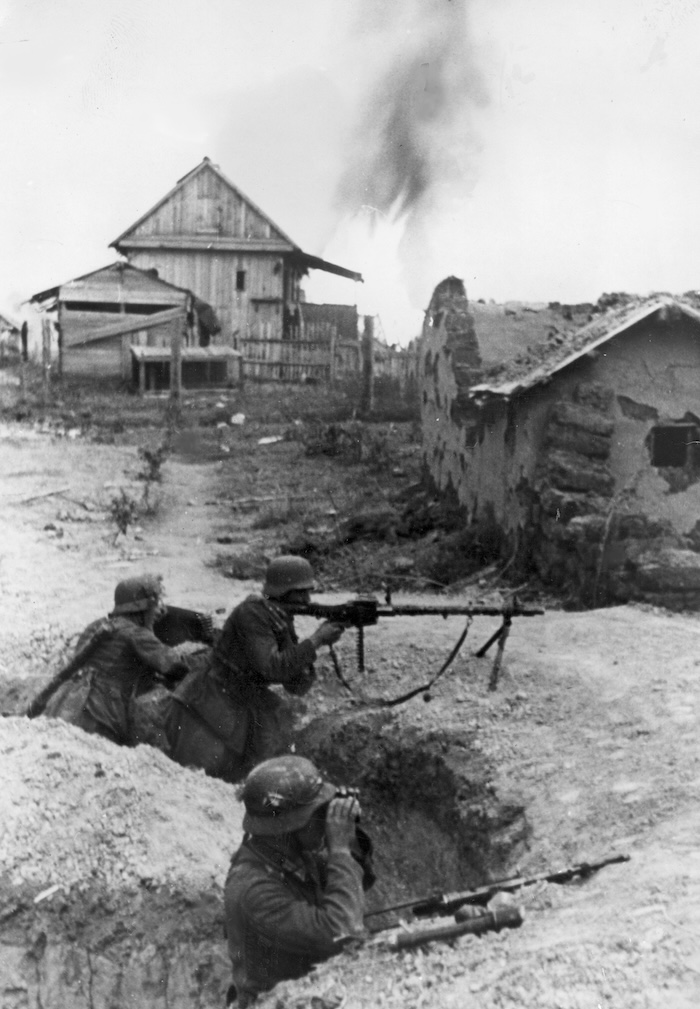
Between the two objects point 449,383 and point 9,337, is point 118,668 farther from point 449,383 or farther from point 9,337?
point 9,337

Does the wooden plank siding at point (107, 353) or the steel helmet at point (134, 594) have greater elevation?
the wooden plank siding at point (107, 353)

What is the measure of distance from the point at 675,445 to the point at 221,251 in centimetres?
1840

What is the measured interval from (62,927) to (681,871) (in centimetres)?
254

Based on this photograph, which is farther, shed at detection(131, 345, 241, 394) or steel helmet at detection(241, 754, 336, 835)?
shed at detection(131, 345, 241, 394)

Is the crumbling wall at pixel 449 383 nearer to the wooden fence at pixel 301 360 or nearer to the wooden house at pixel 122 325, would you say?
the wooden fence at pixel 301 360

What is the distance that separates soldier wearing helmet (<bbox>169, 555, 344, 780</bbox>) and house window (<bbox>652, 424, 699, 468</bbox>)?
510cm

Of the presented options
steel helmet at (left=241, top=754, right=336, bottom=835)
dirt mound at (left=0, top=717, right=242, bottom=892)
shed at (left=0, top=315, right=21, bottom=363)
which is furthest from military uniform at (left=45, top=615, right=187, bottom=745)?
shed at (left=0, top=315, right=21, bottom=363)

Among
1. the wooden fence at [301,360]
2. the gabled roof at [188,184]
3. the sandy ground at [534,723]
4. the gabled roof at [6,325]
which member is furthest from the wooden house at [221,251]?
the sandy ground at [534,723]

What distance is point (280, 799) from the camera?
3.08 m

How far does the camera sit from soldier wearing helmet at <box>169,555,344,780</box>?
535cm

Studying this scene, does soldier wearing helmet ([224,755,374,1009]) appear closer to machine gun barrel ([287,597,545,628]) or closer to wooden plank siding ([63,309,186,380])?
machine gun barrel ([287,597,545,628])

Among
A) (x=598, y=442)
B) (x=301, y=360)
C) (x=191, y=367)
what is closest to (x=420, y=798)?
(x=598, y=442)

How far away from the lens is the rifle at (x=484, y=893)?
319 cm

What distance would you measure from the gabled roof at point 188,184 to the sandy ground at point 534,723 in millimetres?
14116
